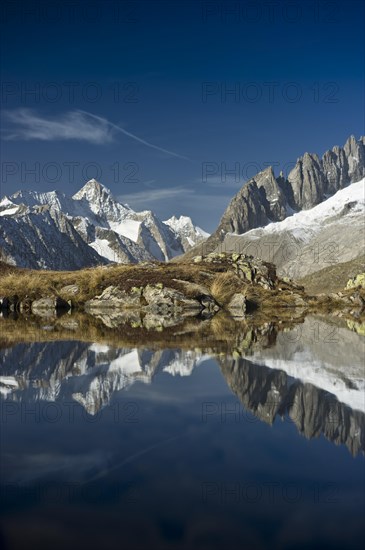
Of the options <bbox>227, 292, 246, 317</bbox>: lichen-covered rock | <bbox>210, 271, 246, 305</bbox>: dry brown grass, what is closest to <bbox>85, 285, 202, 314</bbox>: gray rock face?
<bbox>227, 292, 246, 317</bbox>: lichen-covered rock

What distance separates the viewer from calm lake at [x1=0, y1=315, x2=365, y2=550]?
4.20 m

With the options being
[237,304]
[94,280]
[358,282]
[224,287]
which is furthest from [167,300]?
[358,282]

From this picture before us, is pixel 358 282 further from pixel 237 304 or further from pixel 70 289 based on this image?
Result: pixel 70 289

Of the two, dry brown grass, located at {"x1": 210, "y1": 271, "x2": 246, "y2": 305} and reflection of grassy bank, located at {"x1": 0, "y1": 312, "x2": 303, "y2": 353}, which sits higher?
dry brown grass, located at {"x1": 210, "y1": 271, "x2": 246, "y2": 305}

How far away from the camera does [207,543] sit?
13.1 ft

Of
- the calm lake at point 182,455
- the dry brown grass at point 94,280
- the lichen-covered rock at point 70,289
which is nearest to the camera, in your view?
the calm lake at point 182,455

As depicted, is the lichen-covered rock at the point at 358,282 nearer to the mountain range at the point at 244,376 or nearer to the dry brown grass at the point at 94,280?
the dry brown grass at the point at 94,280

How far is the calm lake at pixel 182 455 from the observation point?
4.20 metres

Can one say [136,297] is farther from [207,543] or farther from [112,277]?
[207,543]

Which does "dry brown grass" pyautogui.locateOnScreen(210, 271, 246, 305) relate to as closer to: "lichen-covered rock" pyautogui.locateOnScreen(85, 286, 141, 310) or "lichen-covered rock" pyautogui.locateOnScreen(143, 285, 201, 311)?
"lichen-covered rock" pyautogui.locateOnScreen(143, 285, 201, 311)

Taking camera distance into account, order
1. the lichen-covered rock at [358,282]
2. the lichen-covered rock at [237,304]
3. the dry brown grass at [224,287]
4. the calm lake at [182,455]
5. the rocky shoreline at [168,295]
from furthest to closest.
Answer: the lichen-covered rock at [358,282]
the dry brown grass at [224,287]
the rocky shoreline at [168,295]
the lichen-covered rock at [237,304]
the calm lake at [182,455]

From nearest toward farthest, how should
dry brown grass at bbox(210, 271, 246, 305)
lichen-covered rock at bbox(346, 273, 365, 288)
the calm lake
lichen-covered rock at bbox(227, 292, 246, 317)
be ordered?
1. the calm lake
2. lichen-covered rock at bbox(227, 292, 246, 317)
3. dry brown grass at bbox(210, 271, 246, 305)
4. lichen-covered rock at bbox(346, 273, 365, 288)

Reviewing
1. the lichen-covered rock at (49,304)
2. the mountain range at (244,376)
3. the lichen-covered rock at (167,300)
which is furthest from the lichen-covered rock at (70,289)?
the mountain range at (244,376)

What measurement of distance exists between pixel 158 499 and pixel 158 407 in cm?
325
